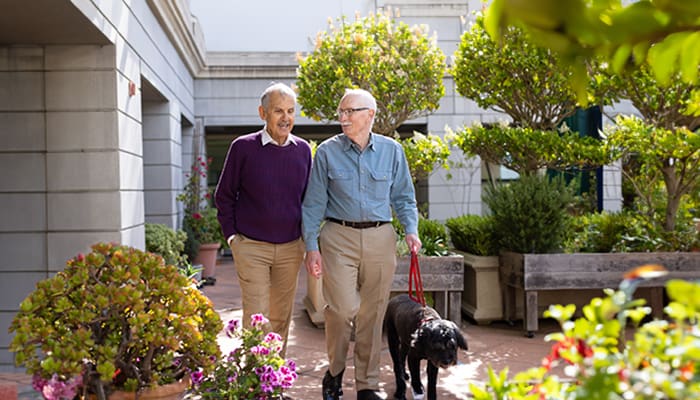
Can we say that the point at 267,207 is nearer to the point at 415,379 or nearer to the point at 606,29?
the point at 415,379

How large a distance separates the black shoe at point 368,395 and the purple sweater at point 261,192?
1.09 m

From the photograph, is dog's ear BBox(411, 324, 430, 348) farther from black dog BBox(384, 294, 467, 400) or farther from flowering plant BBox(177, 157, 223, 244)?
flowering plant BBox(177, 157, 223, 244)

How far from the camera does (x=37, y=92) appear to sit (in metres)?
5.84

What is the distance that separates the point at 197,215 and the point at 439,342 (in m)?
8.23

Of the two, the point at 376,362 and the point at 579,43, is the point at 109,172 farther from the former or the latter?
the point at 579,43

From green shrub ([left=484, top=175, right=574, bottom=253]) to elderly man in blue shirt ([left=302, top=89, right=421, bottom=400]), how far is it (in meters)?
2.81

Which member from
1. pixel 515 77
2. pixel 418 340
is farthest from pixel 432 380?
pixel 515 77

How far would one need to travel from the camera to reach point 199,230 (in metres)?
Result: 11.7

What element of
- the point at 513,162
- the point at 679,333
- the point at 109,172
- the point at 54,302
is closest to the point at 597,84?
the point at 513,162

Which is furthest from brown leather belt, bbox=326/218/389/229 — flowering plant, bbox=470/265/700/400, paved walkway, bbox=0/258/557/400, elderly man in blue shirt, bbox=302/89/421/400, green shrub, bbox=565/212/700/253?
green shrub, bbox=565/212/700/253

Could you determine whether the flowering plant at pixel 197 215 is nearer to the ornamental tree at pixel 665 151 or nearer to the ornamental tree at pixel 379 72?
the ornamental tree at pixel 379 72

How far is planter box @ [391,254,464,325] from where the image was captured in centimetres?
684

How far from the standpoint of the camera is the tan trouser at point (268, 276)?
452 centimetres

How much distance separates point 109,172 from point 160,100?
14.8 ft
